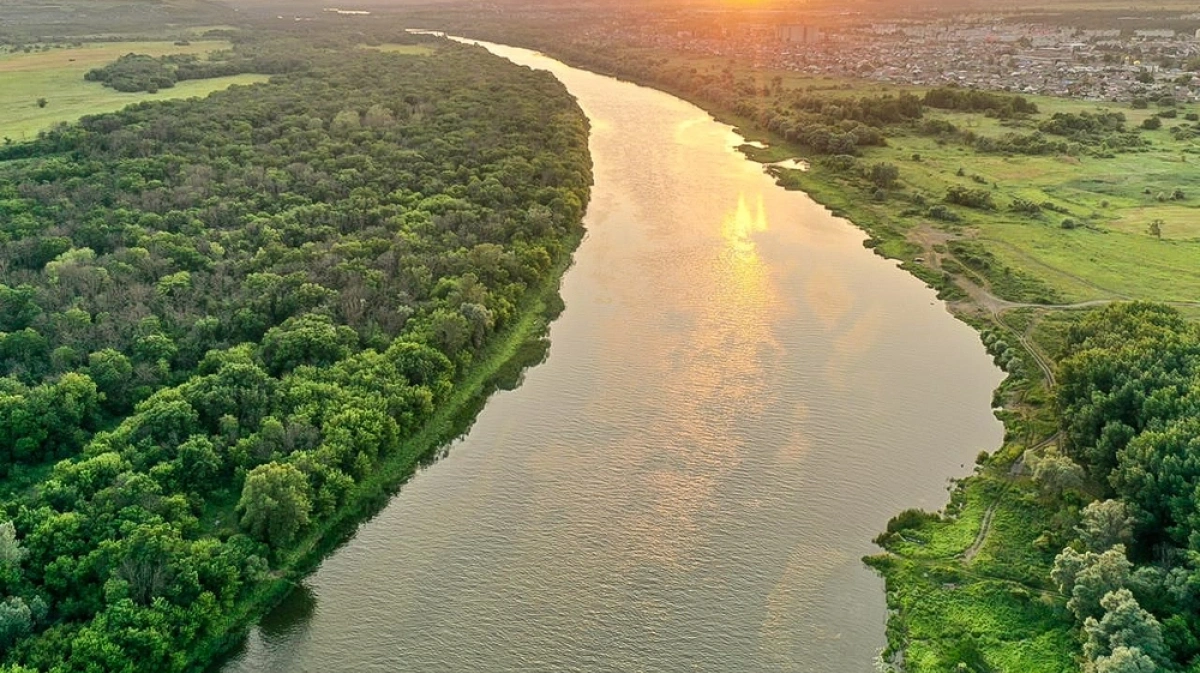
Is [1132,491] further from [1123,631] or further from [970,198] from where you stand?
[970,198]

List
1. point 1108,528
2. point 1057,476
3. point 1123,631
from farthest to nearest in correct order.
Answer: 1. point 1057,476
2. point 1108,528
3. point 1123,631

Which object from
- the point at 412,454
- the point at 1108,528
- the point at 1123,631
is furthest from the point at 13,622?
the point at 1108,528

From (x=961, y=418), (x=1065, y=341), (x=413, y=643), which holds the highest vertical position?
(x=1065, y=341)

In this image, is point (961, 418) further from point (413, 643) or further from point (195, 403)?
point (195, 403)

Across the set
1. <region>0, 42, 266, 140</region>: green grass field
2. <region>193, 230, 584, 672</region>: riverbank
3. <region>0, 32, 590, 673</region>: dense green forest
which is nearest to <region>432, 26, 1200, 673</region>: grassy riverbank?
<region>193, 230, 584, 672</region>: riverbank

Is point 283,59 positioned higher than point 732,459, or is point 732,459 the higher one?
point 283,59

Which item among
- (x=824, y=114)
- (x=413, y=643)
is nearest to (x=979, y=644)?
(x=413, y=643)
